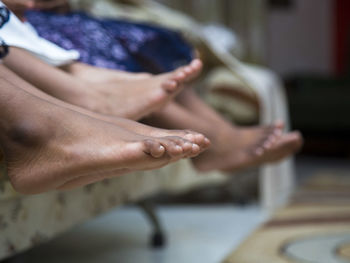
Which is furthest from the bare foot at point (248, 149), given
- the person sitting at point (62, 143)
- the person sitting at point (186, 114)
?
the person sitting at point (62, 143)

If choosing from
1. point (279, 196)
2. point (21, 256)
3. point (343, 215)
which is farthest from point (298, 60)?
point (21, 256)

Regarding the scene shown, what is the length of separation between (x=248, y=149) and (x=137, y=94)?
425 millimetres

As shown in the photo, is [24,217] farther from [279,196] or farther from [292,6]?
[292,6]

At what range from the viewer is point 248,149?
1199 mm

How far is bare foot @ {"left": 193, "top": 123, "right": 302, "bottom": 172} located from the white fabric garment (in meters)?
0.41

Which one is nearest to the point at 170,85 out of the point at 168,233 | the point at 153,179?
the point at 153,179

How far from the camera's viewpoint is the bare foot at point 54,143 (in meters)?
0.63

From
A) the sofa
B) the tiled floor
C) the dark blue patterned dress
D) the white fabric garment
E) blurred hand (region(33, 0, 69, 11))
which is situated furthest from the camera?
the tiled floor

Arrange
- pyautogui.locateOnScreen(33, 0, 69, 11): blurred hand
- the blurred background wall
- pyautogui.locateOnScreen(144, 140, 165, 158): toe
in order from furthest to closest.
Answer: the blurred background wall < pyautogui.locateOnScreen(33, 0, 69, 11): blurred hand < pyautogui.locateOnScreen(144, 140, 165, 158): toe

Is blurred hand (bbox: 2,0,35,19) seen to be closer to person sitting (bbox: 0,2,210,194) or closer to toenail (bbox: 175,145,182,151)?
person sitting (bbox: 0,2,210,194)

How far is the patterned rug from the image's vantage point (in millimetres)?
1179

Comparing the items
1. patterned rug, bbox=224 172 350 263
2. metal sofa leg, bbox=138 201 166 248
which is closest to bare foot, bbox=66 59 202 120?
patterned rug, bbox=224 172 350 263

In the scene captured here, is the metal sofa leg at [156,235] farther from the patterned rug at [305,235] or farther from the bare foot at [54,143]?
the bare foot at [54,143]

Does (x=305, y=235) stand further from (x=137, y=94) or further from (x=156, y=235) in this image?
(x=137, y=94)
